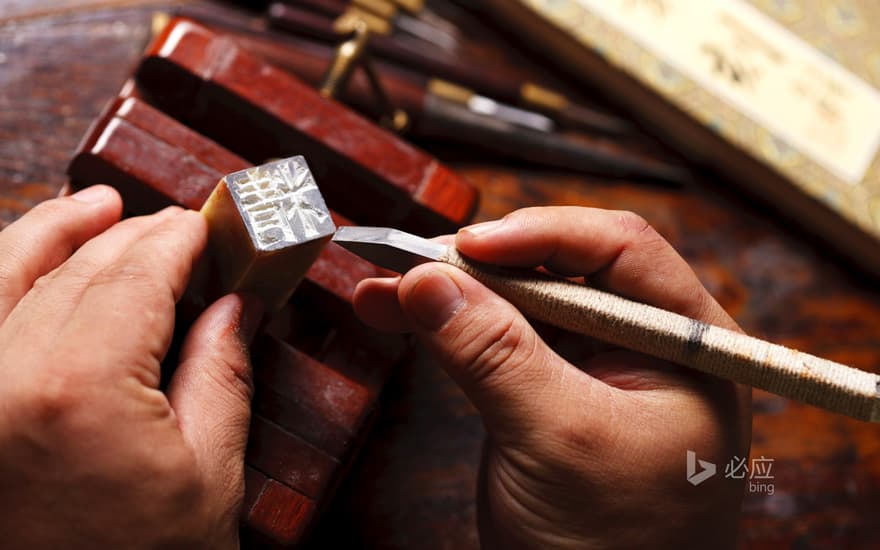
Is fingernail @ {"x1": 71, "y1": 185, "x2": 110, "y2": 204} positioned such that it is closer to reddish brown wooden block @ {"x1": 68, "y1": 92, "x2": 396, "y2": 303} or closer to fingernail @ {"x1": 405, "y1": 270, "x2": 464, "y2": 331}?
reddish brown wooden block @ {"x1": 68, "y1": 92, "x2": 396, "y2": 303}

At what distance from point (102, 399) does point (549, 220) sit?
1.47ft

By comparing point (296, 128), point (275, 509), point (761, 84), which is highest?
point (761, 84)

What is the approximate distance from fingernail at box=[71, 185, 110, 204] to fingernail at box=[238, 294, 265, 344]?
21 centimetres

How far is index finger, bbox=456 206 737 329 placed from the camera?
0.75m

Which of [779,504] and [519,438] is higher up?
[519,438]

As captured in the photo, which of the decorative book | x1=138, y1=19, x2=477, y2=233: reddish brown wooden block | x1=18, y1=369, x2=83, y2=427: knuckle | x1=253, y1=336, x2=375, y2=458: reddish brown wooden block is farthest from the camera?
the decorative book

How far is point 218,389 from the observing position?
67 cm

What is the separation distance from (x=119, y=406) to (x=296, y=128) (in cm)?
44

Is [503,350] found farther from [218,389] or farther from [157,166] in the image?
[157,166]

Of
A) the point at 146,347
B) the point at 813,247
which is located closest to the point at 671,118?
the point at 813,247

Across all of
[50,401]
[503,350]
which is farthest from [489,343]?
[50,401]

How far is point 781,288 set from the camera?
1246 mm

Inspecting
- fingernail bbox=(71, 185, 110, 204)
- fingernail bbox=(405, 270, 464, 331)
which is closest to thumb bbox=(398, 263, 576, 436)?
fingernail bbox=(405, 270, 464, 331)

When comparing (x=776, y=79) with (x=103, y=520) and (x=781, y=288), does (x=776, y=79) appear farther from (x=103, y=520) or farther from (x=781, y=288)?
(x=103, y=520)
